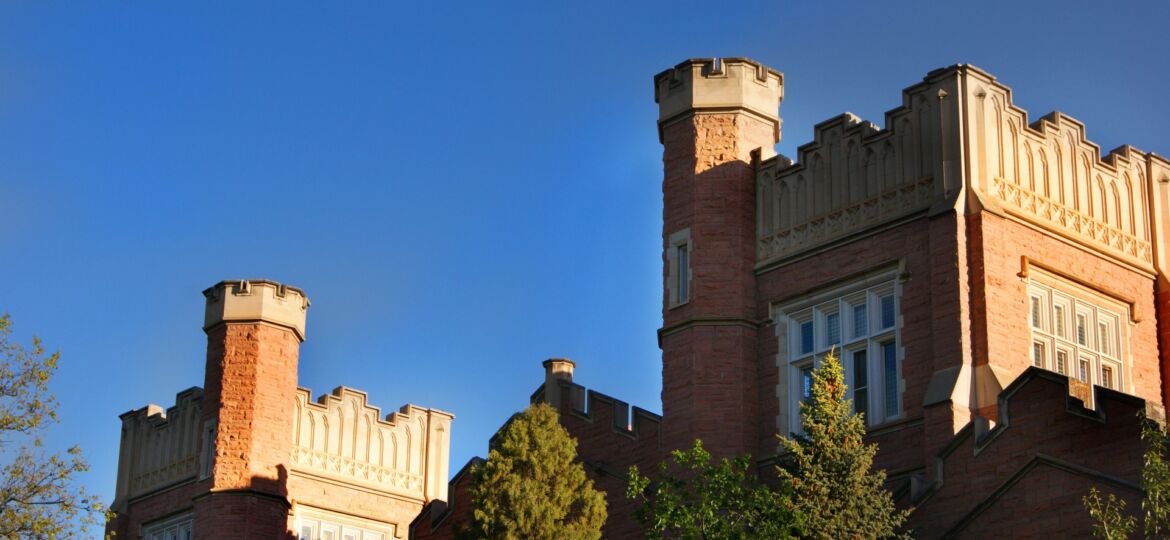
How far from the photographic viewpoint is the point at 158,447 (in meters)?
40.2

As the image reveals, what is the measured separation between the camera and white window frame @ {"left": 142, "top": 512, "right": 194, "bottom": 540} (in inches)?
1499

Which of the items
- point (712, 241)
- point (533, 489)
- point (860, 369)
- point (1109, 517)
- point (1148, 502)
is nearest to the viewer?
point (1148, 502)

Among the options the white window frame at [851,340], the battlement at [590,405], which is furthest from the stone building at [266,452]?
the white window frame at [851,340]

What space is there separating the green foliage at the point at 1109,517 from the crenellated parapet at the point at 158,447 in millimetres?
19743

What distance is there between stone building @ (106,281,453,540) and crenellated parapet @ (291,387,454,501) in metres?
0.03

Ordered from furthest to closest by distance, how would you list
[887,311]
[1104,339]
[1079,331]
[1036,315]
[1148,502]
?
[1104,339], [1079,331], [887,311], [1036,315], [1148,502]

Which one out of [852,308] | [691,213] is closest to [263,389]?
[691,213]

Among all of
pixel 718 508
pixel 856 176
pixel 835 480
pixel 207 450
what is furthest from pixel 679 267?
pixel 207 450

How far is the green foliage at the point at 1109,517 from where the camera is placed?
71.7 feet

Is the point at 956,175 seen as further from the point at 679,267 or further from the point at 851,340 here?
the point at 679,267

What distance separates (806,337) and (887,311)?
1.55m

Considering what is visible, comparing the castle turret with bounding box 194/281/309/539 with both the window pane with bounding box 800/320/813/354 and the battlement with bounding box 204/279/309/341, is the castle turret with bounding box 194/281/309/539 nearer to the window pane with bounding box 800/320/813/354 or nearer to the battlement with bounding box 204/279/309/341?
the battlement with bounding box 204/279/309/341

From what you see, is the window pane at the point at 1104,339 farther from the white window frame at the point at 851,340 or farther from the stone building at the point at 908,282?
the white window frame at the point at 851,340

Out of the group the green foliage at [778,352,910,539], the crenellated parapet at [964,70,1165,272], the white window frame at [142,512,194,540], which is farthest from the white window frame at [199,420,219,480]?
the crenellated parapet at [964,70,1165,272]
